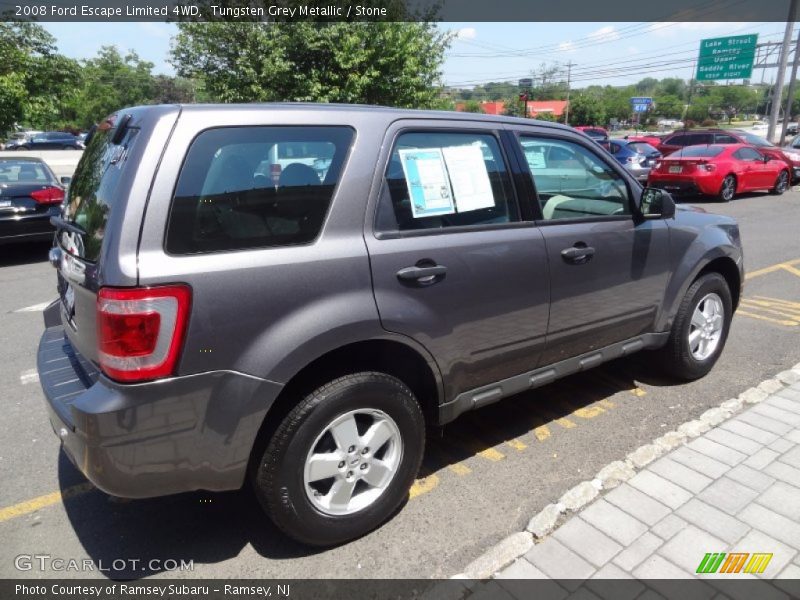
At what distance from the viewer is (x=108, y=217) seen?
2113 millimetres

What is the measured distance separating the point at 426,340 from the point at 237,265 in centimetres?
92

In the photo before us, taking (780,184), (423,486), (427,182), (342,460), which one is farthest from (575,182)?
(780,184)

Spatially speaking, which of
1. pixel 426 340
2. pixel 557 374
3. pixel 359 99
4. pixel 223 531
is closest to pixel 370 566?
pixel 223 531

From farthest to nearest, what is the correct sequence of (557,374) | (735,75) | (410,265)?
(735,75) < (557,374) < (410,265)

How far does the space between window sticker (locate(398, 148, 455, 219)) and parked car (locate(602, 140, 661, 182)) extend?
48.4 feet

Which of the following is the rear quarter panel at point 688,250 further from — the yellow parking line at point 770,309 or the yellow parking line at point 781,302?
the yellow parking line at point 781,302

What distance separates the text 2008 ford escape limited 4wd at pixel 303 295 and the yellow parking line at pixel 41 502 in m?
0.77

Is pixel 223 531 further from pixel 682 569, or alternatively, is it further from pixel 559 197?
pixel 559 197

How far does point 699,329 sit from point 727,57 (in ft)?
110

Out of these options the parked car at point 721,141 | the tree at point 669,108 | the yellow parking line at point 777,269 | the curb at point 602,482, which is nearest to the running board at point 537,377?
the curb at point 602,482

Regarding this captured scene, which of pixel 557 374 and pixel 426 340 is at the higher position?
pixel 426 340

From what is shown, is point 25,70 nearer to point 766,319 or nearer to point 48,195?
point 48,195

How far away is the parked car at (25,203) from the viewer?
8.02m

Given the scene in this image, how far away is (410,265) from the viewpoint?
2545 millimetres
